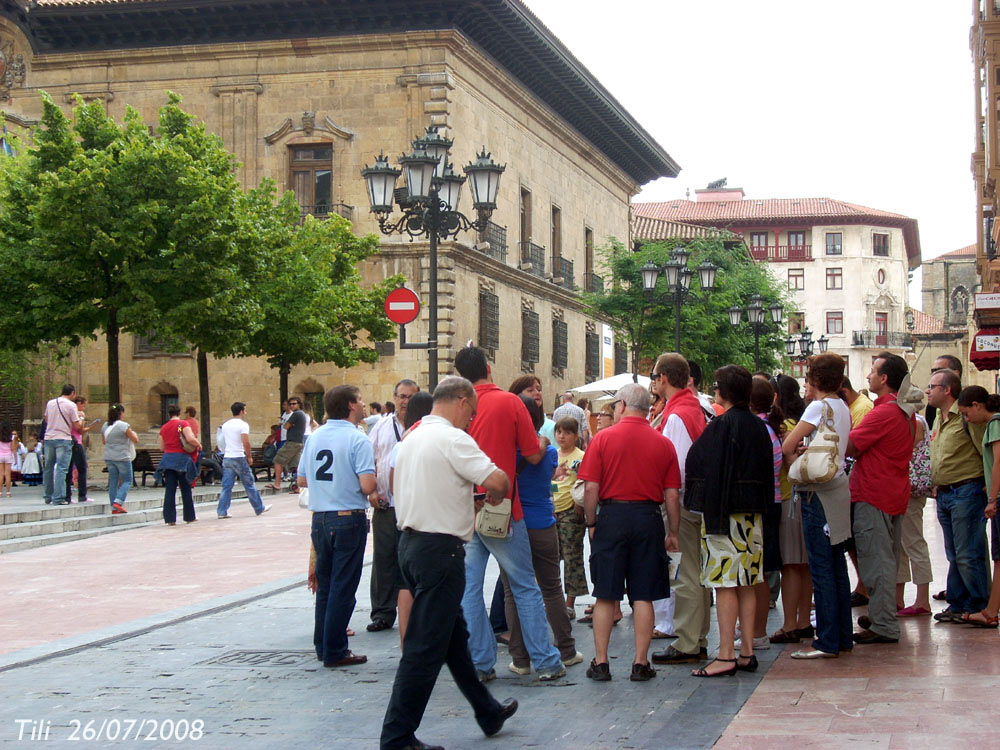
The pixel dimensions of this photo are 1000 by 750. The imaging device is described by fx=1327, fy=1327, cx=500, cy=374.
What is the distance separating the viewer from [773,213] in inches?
3462

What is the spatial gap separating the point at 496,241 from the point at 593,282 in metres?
11.0

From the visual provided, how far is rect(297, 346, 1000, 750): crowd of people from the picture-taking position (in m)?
7.78

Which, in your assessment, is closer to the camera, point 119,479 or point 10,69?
point 119,479

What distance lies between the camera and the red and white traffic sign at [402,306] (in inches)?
690

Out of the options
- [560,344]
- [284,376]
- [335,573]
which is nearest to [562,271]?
[560,344]

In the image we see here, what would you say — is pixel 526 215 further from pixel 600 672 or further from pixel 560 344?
pixel 600 672

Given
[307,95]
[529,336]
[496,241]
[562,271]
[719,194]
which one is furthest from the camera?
[719,194]

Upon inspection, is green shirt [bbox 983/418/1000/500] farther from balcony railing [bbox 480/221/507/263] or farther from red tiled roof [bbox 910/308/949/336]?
red tiled roof [bbox 910/308/949/336]

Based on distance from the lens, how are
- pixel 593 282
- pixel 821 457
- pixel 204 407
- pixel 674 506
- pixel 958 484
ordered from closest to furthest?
pixel 674 506 → pixel 821 457 → pixel 958 484 → pixel 204 407 → pixel 593 282

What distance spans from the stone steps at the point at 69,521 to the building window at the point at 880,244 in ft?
242

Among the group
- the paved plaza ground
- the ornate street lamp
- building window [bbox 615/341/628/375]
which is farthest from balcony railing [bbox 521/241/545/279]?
the paved plaza ground

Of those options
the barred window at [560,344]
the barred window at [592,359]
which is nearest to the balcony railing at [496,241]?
the barred window at [560,344]

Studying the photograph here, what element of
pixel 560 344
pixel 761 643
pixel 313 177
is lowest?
pixel 761 643

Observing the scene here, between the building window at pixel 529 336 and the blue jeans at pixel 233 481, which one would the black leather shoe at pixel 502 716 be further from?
the building window at pixel 529 336
